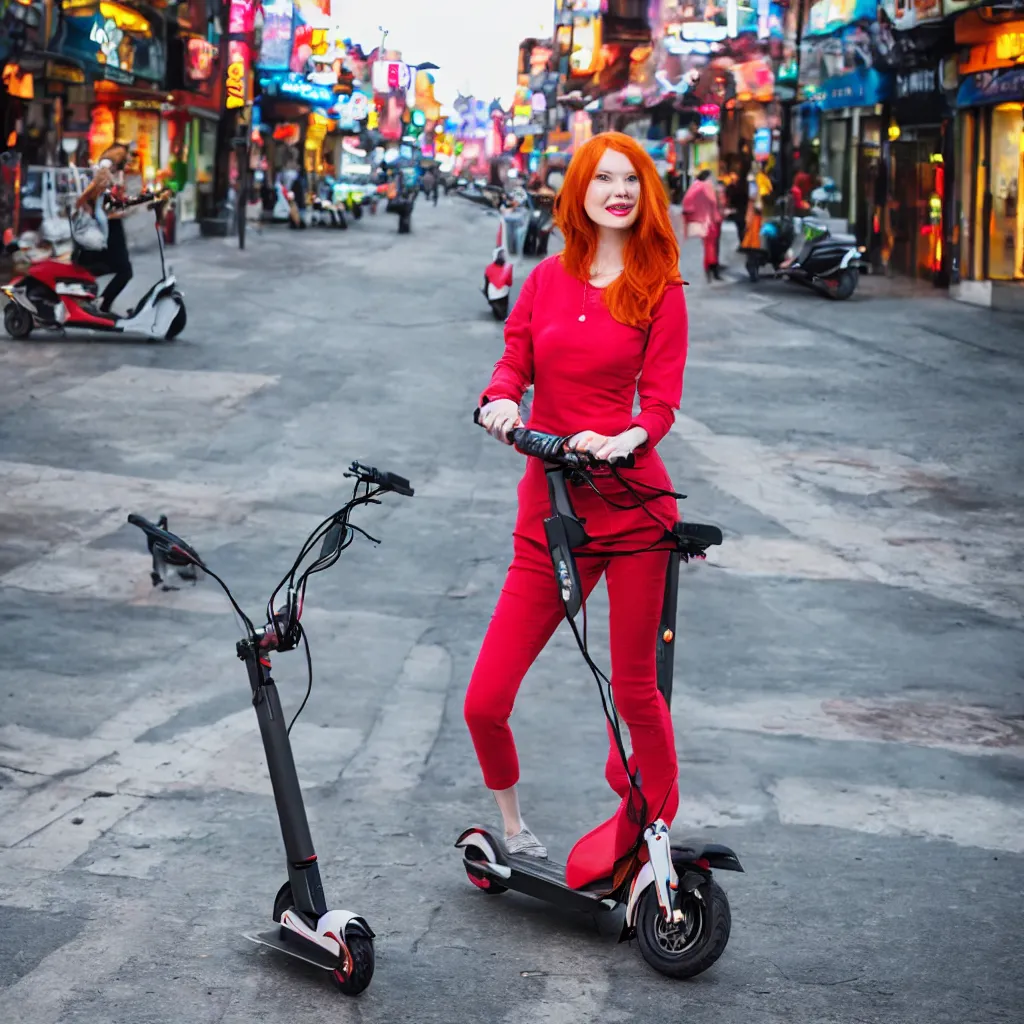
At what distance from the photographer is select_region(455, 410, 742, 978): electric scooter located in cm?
405

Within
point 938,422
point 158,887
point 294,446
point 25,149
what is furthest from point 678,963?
point 25,149

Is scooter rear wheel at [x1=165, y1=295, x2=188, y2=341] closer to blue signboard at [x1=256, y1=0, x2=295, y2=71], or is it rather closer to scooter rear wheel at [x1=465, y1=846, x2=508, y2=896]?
scooter rear wheel at [x1=465, y1=846, x2=508, y2=896]

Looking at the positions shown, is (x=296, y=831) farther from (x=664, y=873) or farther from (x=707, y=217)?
(x=707, y=217)

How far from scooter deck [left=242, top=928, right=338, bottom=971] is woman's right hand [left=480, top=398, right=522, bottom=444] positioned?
Result: 4.34 feet

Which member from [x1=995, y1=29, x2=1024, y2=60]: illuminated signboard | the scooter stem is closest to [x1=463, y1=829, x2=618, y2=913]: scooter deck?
the scooter stem

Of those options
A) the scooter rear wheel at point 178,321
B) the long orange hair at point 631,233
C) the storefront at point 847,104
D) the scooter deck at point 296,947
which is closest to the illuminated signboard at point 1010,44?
the storefront at point 847,104

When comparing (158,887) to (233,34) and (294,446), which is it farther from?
(233,34)

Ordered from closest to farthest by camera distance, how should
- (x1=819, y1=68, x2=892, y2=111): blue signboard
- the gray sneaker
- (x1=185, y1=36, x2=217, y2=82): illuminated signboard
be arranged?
the gray sneaker, (x1=819, y1=68, x2=892, y2=111): blue signboard, (x1=185, y1=36, x2=217, y2=82): illuminated signboard

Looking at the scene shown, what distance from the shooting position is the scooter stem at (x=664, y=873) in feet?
13.3

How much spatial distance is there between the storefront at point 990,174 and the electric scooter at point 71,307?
12737 mm

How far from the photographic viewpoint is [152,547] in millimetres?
4254

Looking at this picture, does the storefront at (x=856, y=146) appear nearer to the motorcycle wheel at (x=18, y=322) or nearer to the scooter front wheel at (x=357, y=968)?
the motorcycle wheel at (x=18, y=322)

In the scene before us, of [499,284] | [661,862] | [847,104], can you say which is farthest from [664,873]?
[847,104]

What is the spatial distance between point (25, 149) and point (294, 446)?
1929cm
